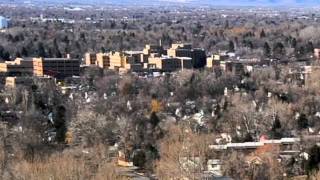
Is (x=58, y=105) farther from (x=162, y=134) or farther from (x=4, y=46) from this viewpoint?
(x=4, y=46)

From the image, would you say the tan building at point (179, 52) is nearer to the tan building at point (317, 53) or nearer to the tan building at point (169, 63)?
the tan building at point (169, 63)

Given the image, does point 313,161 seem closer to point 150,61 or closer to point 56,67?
point 56,67

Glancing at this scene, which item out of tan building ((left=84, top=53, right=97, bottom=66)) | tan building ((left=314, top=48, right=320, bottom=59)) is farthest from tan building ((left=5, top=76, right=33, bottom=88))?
tan building ((left=314, top=48, right=320, bottom=59))

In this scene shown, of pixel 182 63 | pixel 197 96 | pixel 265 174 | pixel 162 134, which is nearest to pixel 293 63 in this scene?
pixel 182 63

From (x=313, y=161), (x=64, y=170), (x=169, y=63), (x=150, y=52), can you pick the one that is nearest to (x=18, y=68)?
(x=169, y=63)

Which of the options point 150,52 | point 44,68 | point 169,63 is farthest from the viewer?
point 150,52

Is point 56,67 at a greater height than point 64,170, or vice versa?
point 64,170
